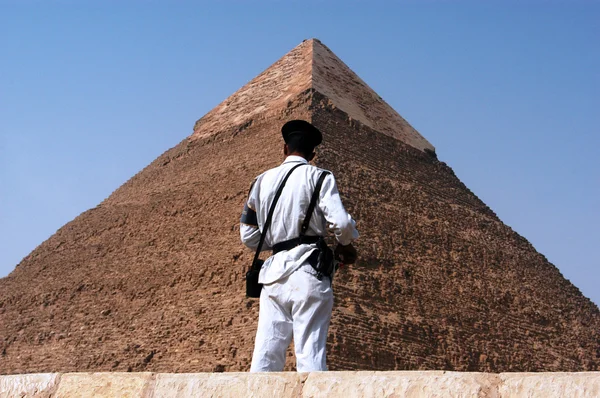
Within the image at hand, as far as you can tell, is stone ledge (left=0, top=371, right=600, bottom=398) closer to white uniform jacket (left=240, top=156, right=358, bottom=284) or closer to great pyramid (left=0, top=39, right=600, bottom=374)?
white uniform jacket (left=240, top=156, right=358, bottom=284)

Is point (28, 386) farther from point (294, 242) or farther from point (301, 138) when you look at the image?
point (301, 138)

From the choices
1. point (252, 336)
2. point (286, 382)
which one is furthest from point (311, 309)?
point (252, 336)

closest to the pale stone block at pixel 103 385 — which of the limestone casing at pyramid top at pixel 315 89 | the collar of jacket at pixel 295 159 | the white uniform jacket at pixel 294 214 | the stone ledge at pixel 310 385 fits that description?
the stone ledge at pixel 310 385

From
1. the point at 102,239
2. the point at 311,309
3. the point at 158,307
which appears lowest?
the point at 311,309

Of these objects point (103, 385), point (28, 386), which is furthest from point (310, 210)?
point (28, 386)

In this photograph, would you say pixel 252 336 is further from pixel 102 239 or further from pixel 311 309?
pixel 311 309

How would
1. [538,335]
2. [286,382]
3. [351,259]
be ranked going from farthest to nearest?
[538,335], [351,259], [286,382]

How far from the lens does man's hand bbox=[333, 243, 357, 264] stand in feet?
15.6

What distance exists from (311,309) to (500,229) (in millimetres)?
33913

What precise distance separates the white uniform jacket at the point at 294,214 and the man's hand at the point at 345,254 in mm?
58

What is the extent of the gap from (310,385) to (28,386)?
120 centimetres

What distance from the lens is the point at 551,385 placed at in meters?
2.90

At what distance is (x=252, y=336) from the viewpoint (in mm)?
24406

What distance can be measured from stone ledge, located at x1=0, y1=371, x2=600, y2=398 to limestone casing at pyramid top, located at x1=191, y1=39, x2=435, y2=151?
33.0 m
